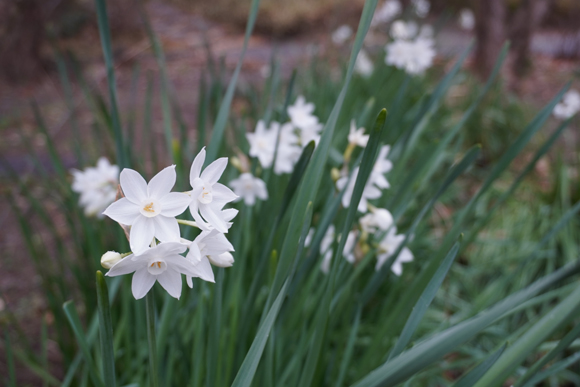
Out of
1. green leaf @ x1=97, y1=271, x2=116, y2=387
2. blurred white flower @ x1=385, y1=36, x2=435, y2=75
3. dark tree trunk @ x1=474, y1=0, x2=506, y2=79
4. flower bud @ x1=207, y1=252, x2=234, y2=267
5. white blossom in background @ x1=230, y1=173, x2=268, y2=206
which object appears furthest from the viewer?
dark tree trunk @ x1=474, y1=0, x2=506, y2=79

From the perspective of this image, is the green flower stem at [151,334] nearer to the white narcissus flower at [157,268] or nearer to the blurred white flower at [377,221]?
the white narcissus flower at [157,268]

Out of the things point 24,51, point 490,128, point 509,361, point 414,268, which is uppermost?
point 24,51

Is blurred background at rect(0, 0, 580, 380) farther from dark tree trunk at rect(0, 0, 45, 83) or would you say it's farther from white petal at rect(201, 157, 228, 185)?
white petal at rect(201, 157, 228, 185)

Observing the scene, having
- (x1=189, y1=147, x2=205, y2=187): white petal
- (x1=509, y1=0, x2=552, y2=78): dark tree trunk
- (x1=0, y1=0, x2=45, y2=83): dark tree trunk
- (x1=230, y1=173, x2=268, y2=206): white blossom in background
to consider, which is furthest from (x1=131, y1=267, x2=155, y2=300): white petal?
(x1=0, y1=0, x2=45, y2=83): dark tree trunk

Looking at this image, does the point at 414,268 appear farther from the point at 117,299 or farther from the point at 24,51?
the point at 24,51

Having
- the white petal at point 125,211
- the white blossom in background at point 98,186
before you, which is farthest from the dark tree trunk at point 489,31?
the white petal at point 125,211

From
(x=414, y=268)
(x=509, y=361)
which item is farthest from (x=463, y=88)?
(x=509, y=361)
